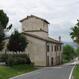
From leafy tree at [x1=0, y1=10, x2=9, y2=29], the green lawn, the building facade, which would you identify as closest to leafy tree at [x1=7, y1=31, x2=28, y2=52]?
leafy tree at [x1=0, y1=10, x2=9, y2=29]

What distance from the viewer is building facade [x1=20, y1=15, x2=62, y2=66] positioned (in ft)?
270

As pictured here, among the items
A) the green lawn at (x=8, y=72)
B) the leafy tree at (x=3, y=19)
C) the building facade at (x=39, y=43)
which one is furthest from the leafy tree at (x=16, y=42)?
the green lawn at (x=8, y=72)

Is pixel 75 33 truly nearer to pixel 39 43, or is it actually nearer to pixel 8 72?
pixel 39 43

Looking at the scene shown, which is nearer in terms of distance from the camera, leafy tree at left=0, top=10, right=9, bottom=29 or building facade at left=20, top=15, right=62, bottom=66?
leafy tree at left=0, top=10, right=9, bottom=29

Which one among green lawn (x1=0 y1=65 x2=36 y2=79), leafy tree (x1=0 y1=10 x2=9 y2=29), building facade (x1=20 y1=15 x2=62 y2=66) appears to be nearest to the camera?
green lawn (x1=0 y1=65 x2=36 y2=79)

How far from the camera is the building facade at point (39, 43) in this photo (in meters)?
82.2

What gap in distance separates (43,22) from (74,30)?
20450mm

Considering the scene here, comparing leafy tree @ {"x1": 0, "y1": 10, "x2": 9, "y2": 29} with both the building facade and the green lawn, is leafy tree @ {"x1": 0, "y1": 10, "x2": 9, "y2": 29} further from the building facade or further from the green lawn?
the building facade

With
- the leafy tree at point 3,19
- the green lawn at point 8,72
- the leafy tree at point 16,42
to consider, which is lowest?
the green lawn at point 8,72

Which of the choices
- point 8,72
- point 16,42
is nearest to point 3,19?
point 16,42

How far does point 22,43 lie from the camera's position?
237 feet

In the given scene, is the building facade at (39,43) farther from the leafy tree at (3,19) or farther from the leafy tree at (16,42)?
the leafy tree at (3,19)

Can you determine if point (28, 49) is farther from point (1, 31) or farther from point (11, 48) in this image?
point (1, 31)

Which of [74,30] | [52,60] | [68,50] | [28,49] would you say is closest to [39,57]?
[28,49]
